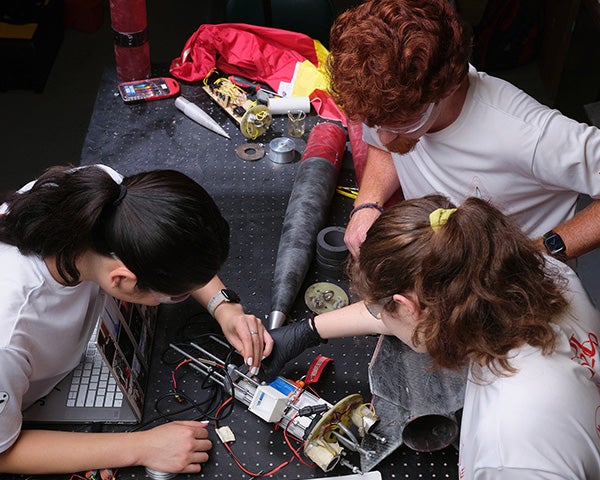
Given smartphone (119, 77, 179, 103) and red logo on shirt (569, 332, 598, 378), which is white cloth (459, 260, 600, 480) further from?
smartphone (119, 77, 179, 103)

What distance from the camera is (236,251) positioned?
1.85m

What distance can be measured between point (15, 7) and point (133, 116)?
190cm

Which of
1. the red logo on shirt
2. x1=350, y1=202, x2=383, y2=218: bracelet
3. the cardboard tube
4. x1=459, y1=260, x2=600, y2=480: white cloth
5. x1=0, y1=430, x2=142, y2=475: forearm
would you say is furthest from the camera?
the cardboard tube

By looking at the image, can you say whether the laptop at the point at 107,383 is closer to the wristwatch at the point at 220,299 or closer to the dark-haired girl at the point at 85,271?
the dark-haired girl at the point at 85,271

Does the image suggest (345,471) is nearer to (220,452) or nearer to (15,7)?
(220,452)

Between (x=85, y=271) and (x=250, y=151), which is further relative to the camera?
(x=250, y=151)

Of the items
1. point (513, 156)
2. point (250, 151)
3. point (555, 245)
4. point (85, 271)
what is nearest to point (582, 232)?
point (555, 245)

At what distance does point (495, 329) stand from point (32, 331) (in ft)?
3.03

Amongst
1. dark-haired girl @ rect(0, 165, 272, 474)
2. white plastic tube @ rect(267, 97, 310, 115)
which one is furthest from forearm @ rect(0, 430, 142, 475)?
white plastic tube @ rect(267, 97, 310, 115)

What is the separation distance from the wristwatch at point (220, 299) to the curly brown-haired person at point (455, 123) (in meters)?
0.35

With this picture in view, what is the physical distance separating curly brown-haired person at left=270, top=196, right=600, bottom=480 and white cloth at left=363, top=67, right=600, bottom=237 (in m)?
0.40

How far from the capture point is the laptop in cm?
141

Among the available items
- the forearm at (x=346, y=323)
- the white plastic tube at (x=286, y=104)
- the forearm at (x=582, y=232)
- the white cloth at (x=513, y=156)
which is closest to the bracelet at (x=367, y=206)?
the white cloth at (x=513, y=156)

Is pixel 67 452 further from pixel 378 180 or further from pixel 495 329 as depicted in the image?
pixel 378 180
